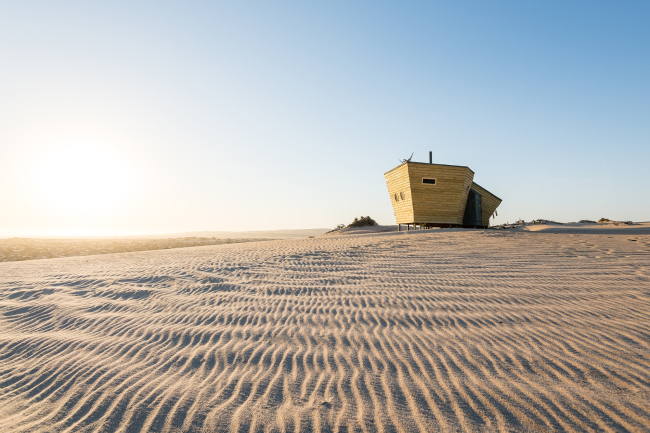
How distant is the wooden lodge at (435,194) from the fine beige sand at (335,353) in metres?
11.4

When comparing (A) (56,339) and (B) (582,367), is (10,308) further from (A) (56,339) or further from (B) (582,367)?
(B) (582,367)

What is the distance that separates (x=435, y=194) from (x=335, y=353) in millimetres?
16948

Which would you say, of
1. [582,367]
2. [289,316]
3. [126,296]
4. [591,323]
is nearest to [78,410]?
[289,316]

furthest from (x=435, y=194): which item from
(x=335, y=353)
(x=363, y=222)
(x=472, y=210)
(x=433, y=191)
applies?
(x=335, y=353)

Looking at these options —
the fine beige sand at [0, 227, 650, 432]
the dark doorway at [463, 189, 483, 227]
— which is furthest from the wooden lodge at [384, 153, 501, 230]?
the fine beige sand at [0, 227, 650, 432]

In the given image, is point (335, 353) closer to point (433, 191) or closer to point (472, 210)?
point (433, 191)

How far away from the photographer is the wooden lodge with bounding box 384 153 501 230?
62.4 ft

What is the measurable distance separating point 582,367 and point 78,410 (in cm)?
494

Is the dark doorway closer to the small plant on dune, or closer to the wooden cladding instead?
the wooden cladding

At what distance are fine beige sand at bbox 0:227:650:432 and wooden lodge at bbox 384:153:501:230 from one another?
11.4 meters

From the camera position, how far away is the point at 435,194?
19.4 m

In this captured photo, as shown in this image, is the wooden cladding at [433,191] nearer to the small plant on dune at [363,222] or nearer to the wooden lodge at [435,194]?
the wooden lodge at [435,194]

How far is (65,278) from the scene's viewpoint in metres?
8.89

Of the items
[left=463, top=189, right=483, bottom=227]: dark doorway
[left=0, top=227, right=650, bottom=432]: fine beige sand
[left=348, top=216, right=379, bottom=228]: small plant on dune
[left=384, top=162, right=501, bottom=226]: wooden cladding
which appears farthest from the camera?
[left=348, top=216, right=379, bottom=228]: small plant on dune
